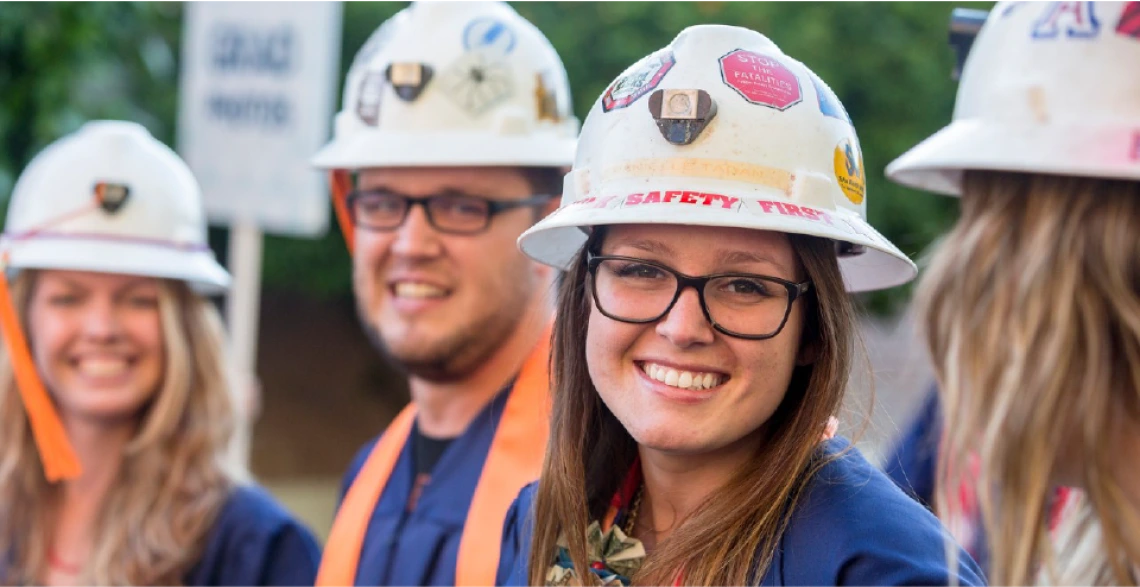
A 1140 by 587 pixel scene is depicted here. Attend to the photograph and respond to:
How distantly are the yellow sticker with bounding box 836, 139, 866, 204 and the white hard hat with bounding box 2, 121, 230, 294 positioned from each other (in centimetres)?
246

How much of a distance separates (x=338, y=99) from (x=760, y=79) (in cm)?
829

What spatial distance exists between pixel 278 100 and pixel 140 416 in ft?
6.54

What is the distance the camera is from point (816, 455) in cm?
248

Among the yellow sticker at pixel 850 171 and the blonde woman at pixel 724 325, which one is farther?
the yellow sticker at pixel 850 171

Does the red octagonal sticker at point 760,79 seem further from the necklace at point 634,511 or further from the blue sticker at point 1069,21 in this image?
the necklace at point 634,511

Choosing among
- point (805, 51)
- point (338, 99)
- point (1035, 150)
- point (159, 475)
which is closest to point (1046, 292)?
point (1035, 150)

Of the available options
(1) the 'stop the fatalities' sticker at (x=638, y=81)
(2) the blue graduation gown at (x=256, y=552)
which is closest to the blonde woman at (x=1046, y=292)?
(1) the 'stop the fatalities' sticker at (x=638, y=81)

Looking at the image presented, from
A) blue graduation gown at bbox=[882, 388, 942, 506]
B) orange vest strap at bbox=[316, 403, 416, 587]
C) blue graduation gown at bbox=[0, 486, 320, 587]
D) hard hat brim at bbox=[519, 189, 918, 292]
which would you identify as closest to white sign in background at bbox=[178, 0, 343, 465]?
blue graduation gown at bbox=[0, 486, 320, 587]

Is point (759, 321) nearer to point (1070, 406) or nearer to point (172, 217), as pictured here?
point (1070, 406)

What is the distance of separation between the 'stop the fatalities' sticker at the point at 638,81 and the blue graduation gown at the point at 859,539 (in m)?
0.83

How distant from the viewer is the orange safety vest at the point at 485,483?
3217 mm

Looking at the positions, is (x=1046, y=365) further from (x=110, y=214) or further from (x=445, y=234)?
(x=110, y=214)

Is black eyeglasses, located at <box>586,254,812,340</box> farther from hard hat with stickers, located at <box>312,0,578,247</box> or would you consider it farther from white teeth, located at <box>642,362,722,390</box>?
hard hat with stickers, located at <box>312,0,578,247</box>

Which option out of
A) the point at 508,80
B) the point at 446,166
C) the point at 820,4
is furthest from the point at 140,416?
the point at 820,4
